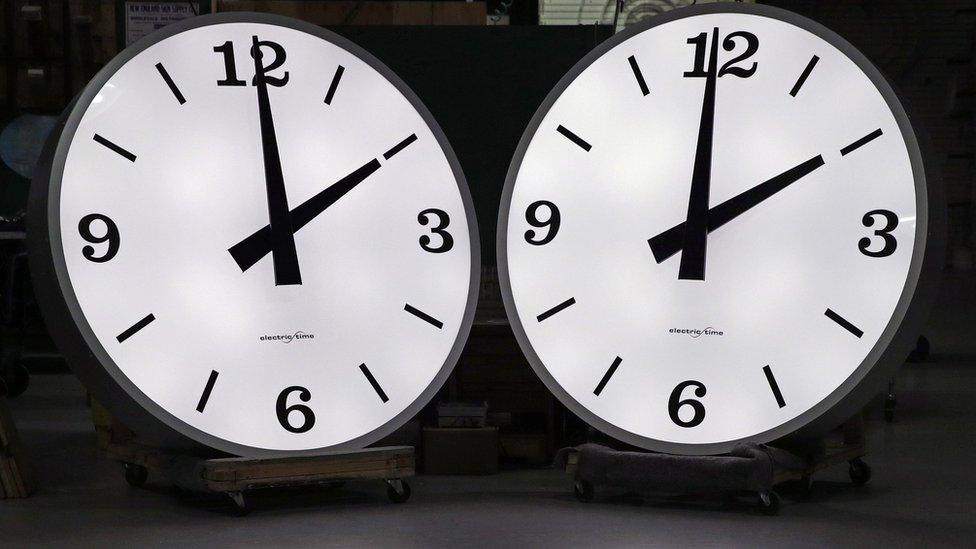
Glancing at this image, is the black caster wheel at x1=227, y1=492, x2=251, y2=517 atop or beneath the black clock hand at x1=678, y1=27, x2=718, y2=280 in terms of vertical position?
beneath

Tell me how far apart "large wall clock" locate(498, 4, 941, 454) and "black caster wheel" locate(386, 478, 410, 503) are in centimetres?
59

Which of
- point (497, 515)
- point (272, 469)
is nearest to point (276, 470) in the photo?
point (272, 469)

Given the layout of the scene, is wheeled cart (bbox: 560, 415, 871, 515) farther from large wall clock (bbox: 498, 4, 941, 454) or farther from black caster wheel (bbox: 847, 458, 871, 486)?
black caster wheel (bbox: 847, 458, 871, 486)

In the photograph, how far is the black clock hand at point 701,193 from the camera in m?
4.07

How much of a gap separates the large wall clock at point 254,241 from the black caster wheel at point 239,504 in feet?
0.44

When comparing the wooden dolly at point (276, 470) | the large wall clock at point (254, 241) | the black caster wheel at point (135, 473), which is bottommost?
the black caster wheel at point (135, 473)

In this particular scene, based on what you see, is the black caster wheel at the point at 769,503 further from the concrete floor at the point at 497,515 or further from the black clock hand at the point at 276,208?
the black clock hand at the point at 276,208

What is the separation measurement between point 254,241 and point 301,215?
0.58ft

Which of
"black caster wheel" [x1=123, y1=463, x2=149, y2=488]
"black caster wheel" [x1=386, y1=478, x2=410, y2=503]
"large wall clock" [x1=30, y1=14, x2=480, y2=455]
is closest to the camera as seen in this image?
"large wall clock" [x1=30, y1=14, x2=480, y2=455]

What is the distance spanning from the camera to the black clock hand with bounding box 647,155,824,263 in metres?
4.02

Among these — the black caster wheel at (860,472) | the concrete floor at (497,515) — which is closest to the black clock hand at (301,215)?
the concrete floor at (497,515)

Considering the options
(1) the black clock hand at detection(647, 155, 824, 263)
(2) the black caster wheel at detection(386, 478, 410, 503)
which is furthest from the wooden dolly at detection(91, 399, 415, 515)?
(1) the black clock hand at detection(647, 155, 824, 263)

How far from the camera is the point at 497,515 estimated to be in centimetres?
398

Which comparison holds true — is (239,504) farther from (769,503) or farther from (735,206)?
(735,206)
